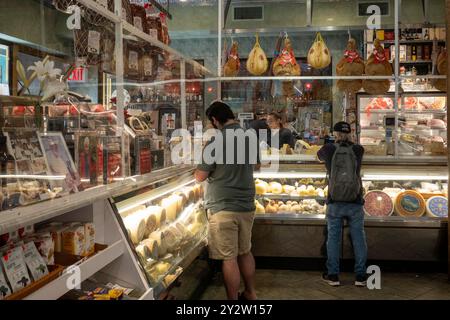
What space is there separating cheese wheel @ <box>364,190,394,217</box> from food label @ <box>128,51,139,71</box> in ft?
10.0

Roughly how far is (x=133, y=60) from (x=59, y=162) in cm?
138

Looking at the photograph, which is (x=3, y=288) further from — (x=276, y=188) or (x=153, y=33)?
(x=276, y=188)

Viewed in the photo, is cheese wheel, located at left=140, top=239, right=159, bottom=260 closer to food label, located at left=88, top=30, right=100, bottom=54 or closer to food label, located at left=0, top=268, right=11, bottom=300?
food label, located at left=88, top=30, right=100, bottom=54

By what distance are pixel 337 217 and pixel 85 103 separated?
291 centimetres

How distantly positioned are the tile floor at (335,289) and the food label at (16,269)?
269 cm

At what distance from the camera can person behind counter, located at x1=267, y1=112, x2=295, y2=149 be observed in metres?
6.11

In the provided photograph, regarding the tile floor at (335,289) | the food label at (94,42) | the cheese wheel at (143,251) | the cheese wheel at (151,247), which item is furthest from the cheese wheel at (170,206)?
the food label at (94,42)

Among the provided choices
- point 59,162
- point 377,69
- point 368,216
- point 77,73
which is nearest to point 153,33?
point 77,73

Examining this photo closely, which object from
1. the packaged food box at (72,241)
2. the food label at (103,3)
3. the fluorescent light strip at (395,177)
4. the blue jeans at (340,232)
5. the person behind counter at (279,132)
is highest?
the food label at (103,3)

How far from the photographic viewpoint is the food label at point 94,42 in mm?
2631

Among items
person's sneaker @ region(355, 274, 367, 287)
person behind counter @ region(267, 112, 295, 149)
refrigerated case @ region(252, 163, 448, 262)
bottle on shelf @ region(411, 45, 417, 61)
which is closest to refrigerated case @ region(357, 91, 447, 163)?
bottle on shelf @ region(411, 45, 417, 61)

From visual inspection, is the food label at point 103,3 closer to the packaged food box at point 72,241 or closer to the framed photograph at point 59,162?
the framed photograph at point 59,162

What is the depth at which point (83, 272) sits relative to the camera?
2.12 m

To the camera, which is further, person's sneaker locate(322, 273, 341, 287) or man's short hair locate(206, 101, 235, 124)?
person's sneaker locate(322, 273, 341, 287)
